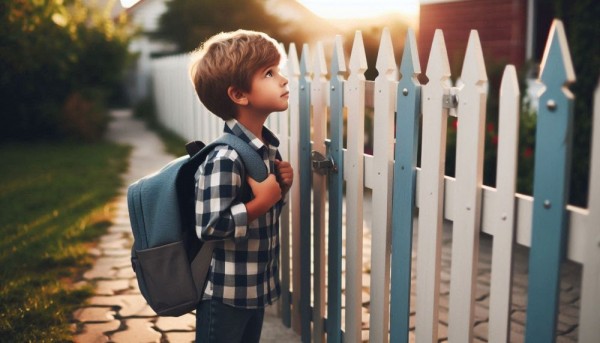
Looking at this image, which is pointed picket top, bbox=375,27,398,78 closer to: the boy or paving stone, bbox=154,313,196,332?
the boy

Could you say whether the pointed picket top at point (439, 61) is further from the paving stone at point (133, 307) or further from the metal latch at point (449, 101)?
the paving stone at point (133, 307)

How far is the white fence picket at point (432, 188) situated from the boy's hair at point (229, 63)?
2.03 feet

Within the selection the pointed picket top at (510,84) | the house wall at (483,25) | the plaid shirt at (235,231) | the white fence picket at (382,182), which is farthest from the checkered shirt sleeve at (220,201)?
the house wall at (483,25)

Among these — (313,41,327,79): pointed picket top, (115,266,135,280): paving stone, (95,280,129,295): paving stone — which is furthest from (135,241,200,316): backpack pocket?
(115,266,135,280): paving stone

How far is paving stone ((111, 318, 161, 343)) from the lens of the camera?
3.25 metres

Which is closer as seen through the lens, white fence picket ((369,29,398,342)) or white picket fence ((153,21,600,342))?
white picket fence ((153,21,600,342))

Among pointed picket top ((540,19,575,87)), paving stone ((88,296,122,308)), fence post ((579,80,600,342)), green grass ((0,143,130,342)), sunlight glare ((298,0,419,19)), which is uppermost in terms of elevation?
sunlight glare ((298,0,419,19))

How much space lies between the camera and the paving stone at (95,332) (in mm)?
Result: 3223

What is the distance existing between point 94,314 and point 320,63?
6.53ft

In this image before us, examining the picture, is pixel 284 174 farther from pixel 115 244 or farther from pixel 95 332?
pixel 115 244

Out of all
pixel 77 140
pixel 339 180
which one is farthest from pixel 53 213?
pixel 77 140

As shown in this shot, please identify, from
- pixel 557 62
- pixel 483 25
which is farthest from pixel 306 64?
pixel 483 25

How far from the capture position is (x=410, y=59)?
217cm

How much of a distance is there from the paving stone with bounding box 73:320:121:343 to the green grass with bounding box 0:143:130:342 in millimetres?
73
